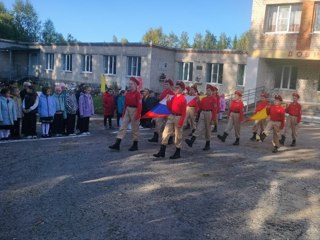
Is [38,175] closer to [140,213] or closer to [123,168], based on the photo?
[123,168]

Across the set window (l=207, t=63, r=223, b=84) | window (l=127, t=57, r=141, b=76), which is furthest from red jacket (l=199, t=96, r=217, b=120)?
window (l=127, t=57, r=141, b=76)

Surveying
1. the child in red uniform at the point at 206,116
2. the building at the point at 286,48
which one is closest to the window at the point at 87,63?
the building at the point at 286,48

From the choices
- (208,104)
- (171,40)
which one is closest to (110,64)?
(208,104)

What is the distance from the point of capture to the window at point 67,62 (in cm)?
3181

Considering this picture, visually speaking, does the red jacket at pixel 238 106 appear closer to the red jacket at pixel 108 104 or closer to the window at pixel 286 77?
the red jacket at pixel 108 104

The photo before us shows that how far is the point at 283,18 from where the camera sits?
19766 mm

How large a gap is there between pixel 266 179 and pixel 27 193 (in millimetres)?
4558

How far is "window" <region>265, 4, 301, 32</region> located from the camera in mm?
19266

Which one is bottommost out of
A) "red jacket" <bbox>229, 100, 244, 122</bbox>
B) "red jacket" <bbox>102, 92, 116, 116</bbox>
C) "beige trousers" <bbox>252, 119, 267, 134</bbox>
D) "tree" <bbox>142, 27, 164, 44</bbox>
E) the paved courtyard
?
the paved courtyard

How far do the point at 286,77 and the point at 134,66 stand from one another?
11.7 m

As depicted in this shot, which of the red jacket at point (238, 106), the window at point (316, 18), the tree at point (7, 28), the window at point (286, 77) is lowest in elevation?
the red jacket at point (238, 106)

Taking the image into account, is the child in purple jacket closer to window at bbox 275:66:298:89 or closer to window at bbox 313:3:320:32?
window at bbox 313:3:320:32

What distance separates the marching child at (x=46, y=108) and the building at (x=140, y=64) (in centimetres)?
1412

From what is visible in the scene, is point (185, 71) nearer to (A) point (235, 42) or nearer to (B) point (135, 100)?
(B) point (135, 100)
